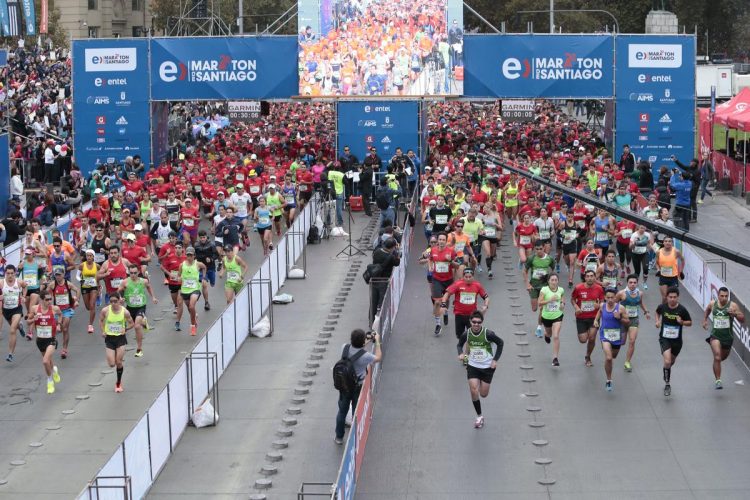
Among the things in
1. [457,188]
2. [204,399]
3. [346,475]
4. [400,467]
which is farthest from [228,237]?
[346,475]

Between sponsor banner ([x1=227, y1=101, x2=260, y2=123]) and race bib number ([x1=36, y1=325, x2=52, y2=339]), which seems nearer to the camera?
race bib number ([x1=36, y1=325, x2=52, y2=339])

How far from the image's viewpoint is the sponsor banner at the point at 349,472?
11945 millimetres

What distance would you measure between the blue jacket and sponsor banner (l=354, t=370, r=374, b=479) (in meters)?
14.8

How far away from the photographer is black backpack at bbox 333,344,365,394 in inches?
583

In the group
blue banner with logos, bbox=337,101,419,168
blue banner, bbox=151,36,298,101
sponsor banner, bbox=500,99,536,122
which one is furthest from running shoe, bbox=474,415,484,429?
sponsor banner, bbox=500,99,536,122

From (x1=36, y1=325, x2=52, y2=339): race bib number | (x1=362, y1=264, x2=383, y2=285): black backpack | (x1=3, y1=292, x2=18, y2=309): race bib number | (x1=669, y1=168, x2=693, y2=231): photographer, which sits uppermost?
(x1=669, y1=168, x2=693, y2=231): photographer

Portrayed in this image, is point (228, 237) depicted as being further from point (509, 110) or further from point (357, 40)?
point (509, 110)

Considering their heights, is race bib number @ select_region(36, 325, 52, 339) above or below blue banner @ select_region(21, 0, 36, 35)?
below

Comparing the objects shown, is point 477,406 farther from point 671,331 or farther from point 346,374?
point 671,331

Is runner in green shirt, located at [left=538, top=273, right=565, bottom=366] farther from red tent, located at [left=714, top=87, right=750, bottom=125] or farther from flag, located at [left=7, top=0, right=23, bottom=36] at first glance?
flag, located at [left=7, top=0, right=23, bottom=36]

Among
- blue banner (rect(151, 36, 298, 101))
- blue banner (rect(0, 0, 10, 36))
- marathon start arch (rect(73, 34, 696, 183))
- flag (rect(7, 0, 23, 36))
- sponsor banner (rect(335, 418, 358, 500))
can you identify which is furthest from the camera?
flag (rect(7, 0, 23, 36))

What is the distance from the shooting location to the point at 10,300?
778 inches

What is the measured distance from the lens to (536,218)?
78.0ft

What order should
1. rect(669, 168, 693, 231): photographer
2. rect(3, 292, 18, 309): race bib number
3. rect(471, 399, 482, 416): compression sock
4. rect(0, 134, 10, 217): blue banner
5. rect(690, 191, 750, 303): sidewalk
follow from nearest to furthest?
rect(471, 399, 482, 416): compression sock → rect(3, 292, 18, 309): race bib number → rect(690, 191, 750, 303): sidewalk → rect(669, 168, 693, 231): photographer → rect(0, 134, 10, 217): blue banner
